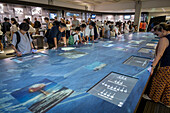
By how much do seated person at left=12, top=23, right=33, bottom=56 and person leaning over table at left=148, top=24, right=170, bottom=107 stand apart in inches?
97.1

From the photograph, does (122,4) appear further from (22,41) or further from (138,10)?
(22,41)

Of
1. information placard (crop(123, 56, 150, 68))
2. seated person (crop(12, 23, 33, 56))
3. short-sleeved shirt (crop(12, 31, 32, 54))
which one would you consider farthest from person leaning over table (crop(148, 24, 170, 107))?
short-sleeved shirt (crop(12, 31, 32, 54))

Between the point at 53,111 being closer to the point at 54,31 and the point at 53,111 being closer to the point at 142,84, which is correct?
the point at 142,84

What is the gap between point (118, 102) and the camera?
1.01 metres

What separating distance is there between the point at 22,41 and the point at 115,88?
230 cm

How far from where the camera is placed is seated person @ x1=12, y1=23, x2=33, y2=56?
95.3 inches

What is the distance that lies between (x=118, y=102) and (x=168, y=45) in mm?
1230

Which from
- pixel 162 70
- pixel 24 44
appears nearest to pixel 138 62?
pixel 162 70

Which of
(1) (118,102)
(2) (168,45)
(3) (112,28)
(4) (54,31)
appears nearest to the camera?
(1) (118,102)

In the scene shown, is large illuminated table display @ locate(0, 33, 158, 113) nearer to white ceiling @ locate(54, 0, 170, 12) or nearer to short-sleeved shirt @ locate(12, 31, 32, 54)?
short-sleeved shirt @ locate(12, 31, 32, 54)

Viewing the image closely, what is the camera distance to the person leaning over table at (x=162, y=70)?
5.43 feet

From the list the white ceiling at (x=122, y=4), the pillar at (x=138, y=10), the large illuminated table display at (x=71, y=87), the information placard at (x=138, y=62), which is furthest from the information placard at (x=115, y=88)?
the pillar at (x=138, y=10)

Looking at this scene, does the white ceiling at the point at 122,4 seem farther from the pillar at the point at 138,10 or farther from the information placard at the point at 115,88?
the information placard at the point at 115,88

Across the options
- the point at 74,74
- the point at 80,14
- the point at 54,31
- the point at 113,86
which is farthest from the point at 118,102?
the point at 80,14
